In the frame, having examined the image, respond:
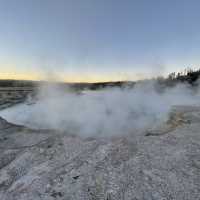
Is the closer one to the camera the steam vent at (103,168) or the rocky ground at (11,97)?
the steam vent at (103,168)

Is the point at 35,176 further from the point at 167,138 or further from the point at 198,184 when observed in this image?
the point at 167,138

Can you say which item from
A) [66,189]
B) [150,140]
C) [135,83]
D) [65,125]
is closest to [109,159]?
[66,189]

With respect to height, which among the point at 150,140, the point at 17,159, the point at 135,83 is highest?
the point at 135,83

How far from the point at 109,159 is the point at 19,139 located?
13.9 ft

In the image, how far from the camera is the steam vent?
11.2ft

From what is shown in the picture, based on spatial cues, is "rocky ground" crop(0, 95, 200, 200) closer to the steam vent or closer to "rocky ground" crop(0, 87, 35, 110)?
the steam vent

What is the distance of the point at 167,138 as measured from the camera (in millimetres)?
5770

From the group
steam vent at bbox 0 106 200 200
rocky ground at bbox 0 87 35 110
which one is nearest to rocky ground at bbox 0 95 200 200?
steam vent at bbox 0 106 200 200

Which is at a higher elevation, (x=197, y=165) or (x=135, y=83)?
(x=135, y=83)

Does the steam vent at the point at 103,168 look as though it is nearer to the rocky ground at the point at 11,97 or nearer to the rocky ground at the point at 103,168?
the rocky ground at the point at 103,168

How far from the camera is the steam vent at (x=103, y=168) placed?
11.2 ft

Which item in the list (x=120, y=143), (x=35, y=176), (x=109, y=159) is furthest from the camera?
(x=120, y=143)

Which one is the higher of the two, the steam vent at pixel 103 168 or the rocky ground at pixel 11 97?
the rocky ground at pixel 11 97

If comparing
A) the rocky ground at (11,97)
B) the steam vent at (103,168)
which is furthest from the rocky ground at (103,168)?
the rocky ground at (11,97)
